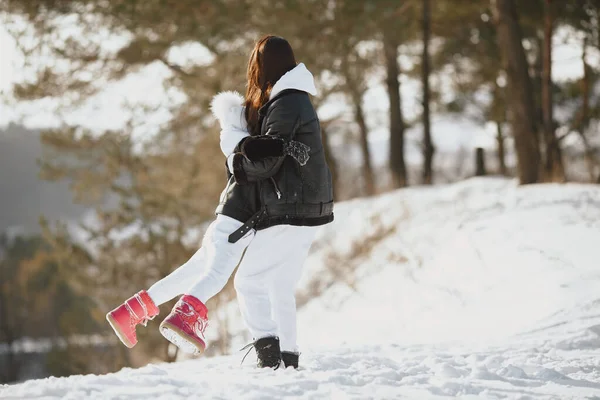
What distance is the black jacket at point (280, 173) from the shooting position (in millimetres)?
3232

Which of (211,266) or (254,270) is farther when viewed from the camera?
(254,270)

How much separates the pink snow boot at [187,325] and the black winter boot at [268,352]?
0.36 meters

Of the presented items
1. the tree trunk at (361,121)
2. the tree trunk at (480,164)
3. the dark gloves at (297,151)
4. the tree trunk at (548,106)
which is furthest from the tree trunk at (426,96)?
the dark gloves at (297,151)

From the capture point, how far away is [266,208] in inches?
130

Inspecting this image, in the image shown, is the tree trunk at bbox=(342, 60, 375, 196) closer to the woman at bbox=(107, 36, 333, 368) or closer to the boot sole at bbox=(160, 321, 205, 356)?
the woman at bbox=(107, 36, 333, 368)

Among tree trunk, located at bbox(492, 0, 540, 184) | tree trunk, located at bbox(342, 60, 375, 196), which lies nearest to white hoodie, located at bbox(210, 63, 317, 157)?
tree trunk, located at bbox(492, 0, 540, 184)

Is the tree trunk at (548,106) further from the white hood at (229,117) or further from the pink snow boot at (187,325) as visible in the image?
the pink snow boot at (187,325)

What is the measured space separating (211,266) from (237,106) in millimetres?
808

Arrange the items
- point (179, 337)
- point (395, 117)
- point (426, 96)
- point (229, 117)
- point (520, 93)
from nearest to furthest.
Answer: point (179, 337), point (229, 117), point (520, 93), point (426, 96), point (395, 117)

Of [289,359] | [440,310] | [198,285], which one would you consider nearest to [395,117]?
[440,310]

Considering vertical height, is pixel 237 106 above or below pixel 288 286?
above

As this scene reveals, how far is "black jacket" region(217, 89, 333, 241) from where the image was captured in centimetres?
323

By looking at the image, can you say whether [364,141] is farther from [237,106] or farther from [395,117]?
[237,106]

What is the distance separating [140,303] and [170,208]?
945 centimetres
